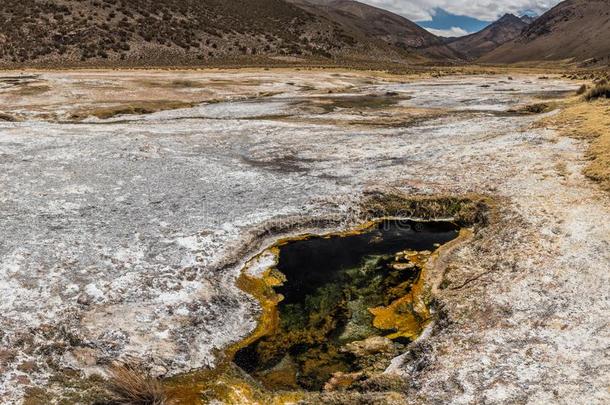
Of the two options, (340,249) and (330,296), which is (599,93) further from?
(330,296)

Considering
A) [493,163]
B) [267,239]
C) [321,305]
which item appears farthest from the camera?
[493,163]

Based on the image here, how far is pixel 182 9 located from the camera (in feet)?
386

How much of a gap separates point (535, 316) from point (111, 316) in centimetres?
835

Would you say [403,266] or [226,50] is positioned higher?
[226,50]

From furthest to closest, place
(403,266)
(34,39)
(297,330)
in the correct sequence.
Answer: (34,39) < (403,266) < (297,330)

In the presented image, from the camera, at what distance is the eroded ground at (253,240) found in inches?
368

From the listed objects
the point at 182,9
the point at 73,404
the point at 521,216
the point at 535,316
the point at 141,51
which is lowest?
the point at 73,404

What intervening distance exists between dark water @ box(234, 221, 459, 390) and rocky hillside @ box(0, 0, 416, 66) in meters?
82.2

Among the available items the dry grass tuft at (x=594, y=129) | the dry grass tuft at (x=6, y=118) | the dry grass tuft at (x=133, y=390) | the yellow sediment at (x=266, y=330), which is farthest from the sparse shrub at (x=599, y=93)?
the dry grass tuft at (x=6, y=118)

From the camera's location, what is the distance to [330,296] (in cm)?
1275

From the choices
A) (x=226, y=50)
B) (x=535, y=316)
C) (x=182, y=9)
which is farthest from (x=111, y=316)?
(x=182, y=9)

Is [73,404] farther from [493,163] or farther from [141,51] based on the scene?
[141,51]

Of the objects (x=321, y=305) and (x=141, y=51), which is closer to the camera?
(x=321, y=305)

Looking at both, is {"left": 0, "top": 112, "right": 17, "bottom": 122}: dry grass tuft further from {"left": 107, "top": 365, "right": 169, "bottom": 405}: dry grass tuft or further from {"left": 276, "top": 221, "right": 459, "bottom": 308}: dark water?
{"left": 107, "top": 365, "right": 169, "bottom": 405}: dry grass tuft
